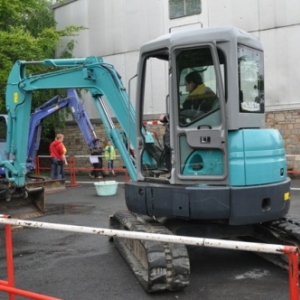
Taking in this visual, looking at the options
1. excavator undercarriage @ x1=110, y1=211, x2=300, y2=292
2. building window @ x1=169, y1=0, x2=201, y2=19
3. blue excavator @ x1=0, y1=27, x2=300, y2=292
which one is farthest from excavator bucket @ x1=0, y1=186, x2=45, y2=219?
building window @ x1=169, y1=0, x2=201, y2=19

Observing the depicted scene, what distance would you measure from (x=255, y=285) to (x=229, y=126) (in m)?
1.89

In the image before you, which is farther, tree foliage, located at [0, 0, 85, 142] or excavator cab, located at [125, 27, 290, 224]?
tree foliage, located at [0, 0, 85, 142]

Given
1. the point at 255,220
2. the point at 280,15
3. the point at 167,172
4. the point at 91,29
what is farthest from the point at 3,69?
the point at 255,220

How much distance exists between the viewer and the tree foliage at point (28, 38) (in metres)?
16.7

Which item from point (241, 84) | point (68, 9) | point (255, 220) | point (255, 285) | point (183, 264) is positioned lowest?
point (255, 285)

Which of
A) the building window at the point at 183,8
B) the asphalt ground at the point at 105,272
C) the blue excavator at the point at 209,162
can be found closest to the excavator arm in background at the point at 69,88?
the blue excavator at the point at 209,162

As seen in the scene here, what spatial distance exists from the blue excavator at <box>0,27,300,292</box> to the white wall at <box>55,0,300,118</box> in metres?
8.17

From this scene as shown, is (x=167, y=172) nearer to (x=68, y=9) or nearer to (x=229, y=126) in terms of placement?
(x=229, y=126)

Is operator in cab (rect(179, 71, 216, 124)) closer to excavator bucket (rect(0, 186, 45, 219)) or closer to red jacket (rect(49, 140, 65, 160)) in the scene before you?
excavator bucket (rect(0, 186, 45, 219))

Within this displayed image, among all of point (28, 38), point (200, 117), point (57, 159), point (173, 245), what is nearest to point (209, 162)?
point (200, 117)

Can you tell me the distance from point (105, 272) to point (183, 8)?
46.8 feet

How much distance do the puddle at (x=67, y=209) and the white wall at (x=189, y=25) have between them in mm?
3768

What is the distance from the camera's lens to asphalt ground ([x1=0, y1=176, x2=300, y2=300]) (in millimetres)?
5512

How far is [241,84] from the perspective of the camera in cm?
582
